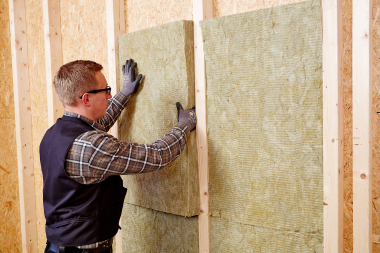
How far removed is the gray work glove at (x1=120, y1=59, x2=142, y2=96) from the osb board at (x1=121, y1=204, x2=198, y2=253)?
27.9 inches

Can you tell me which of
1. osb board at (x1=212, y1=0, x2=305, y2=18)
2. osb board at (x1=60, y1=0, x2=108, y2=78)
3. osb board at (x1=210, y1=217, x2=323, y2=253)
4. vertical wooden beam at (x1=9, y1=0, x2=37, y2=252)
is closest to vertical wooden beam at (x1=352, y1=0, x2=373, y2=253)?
osb board at (x1=210, y1=217, x2=323, y2=253)

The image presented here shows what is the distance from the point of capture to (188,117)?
1877mm

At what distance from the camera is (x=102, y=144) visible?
1.63 m

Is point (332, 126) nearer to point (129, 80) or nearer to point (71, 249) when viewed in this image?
point (129, 80)

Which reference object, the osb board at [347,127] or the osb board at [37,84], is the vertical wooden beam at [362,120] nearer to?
the osb board at [347,127]

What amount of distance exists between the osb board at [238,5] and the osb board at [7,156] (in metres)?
2.24

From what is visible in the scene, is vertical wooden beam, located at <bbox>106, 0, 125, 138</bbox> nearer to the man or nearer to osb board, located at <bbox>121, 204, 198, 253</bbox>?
the man

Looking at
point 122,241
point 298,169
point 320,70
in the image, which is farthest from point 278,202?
point 122,241

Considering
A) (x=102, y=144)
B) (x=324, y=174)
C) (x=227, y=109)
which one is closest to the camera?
(x=324, y=174)

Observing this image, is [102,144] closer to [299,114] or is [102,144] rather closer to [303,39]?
[299,114]

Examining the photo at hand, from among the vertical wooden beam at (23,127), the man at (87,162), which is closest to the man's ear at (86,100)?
the man at (87,162)

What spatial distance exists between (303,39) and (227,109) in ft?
1.54

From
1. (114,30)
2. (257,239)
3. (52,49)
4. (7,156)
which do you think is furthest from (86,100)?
(7,156)

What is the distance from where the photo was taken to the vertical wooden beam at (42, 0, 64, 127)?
2.83 m
